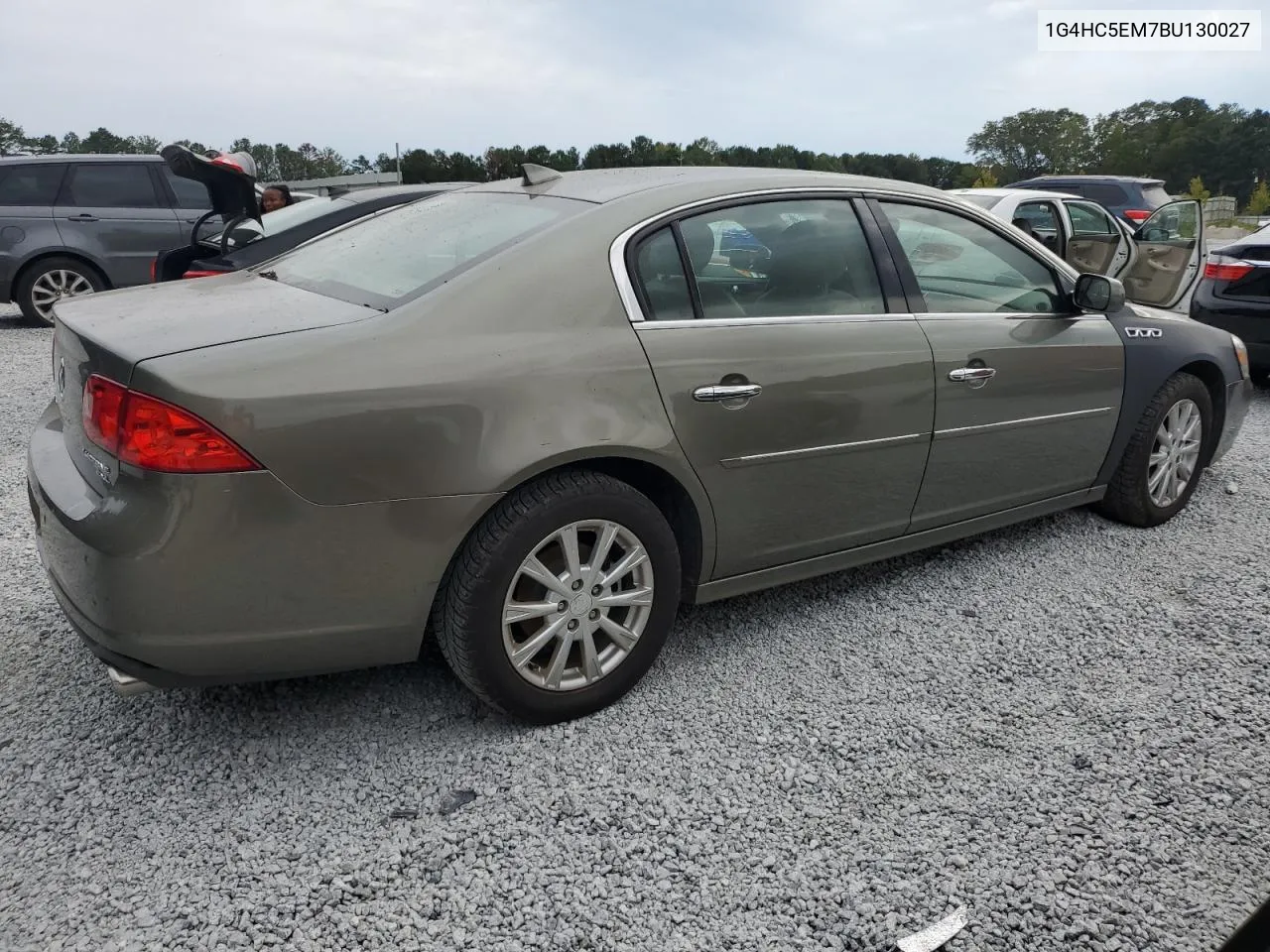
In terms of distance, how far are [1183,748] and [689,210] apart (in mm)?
2048

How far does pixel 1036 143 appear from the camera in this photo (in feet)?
272

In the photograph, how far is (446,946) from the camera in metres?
1.91

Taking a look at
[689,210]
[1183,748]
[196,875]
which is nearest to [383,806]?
[196,875]

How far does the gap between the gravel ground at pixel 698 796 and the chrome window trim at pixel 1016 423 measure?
2.14 ft

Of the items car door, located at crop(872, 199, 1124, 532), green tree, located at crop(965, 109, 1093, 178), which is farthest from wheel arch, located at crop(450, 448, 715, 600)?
green tree, located at crop(965, 109, 1093, 178)

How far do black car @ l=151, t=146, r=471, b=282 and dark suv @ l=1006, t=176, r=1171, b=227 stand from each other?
35.8 ft

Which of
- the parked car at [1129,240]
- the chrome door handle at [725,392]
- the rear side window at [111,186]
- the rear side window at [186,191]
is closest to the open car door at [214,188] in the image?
the rear side window at [186,191]

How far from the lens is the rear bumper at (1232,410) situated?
4.43 m

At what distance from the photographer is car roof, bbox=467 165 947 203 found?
9.57ft

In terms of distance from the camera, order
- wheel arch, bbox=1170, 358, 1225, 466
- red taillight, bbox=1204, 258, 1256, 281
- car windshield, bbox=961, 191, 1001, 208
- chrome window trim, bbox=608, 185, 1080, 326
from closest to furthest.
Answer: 1. chrome window trim, bbox=608, 185, 1080, 326
2. wheel arch, bbox=1170, 358, 1225, 466
3. red taillight, bbox=1204, 258, 1256, 281
4. car windshield, bbox=961, 191, 1001, 208

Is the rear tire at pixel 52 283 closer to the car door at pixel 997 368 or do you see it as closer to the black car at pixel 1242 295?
the car door at pixel 997 368

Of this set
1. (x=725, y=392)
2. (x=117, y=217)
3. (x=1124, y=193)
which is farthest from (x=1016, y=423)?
(x=1124, y=193)

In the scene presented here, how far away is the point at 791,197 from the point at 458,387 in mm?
1406

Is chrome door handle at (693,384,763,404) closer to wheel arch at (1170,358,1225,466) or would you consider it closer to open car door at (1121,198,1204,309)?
wheel arch at (1170,358,1225,466)
